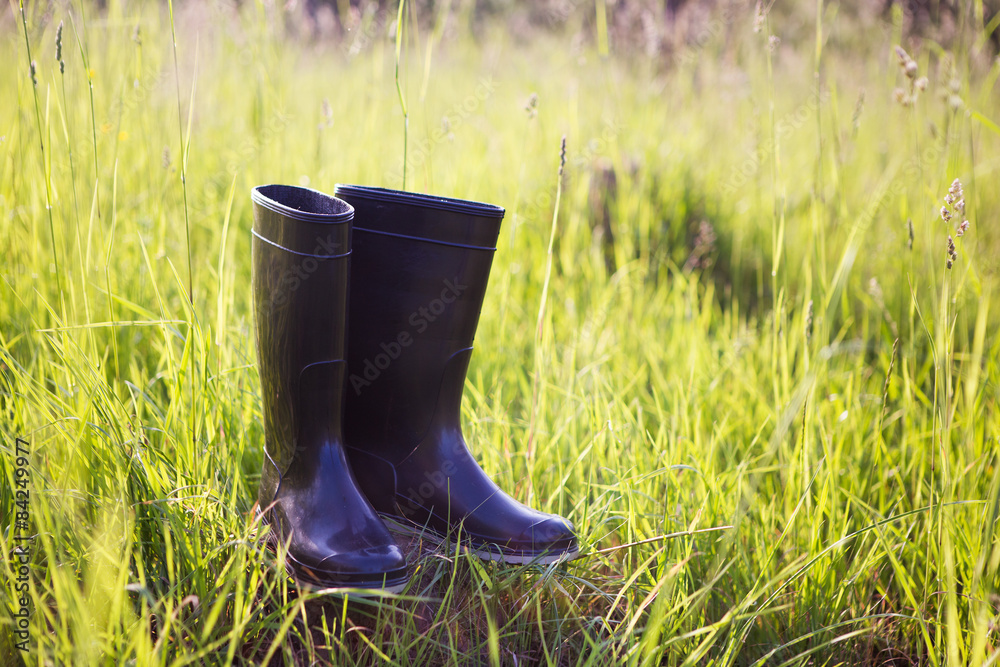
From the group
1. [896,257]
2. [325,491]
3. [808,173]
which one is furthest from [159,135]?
[808,173]

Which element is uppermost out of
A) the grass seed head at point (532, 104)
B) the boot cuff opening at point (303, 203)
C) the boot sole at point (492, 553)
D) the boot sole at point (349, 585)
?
the grass seed head at point (532, 104)

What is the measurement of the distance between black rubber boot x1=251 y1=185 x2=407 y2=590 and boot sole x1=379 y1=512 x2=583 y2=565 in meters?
0.16

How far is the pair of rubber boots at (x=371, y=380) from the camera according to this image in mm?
956

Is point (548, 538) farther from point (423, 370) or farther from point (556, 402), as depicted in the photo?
point (556, 402)

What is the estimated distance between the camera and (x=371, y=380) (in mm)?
1174

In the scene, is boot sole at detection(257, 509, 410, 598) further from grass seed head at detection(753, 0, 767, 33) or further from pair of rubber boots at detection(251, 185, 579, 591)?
grass seed head at detection(753, 0, 767, 33)

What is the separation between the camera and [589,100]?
3445 mm

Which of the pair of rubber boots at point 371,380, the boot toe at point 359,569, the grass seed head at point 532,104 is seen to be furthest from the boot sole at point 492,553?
the grass seed head at point 532,104

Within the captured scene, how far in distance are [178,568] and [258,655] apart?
175 mm

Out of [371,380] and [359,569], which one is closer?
[359,569]

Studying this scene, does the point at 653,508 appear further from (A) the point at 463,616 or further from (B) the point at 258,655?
(B) the point at 258,655

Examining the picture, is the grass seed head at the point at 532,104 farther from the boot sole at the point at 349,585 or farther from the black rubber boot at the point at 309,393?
the boot sole at the point at 349,585

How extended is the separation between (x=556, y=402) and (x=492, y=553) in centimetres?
57

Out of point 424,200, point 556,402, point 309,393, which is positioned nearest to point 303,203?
point 424,200
